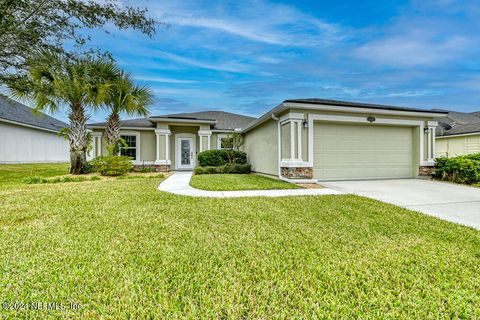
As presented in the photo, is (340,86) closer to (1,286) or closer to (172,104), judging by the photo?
(172,104)

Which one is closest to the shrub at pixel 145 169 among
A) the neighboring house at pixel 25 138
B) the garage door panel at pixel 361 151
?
the neighboring house at pixel 25 138

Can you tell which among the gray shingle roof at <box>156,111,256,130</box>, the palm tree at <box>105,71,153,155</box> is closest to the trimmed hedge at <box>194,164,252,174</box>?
the gray shingle roof at <box>156,111,256,130</box>

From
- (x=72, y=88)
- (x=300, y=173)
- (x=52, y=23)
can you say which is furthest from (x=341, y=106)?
(x=72, y=88)

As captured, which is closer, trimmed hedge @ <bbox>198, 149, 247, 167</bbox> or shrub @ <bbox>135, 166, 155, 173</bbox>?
trimmed hedge @ <bbox>198, 149, 247, 167</bbox>

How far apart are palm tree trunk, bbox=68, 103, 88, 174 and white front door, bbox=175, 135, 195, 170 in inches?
209

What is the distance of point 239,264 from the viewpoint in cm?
253

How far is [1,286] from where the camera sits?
211cm

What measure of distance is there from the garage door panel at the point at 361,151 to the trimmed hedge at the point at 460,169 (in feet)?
3.32

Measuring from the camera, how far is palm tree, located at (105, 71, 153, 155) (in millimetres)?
11852

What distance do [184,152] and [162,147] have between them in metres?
1.80

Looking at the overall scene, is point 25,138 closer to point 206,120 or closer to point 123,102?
point 123,102

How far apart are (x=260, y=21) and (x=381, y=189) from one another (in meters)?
8.33

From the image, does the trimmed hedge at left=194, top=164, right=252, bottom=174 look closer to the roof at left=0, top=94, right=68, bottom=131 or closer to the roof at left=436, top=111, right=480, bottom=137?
the roof at left=436, top=111, right=480, bottom=137

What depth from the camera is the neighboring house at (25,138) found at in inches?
714
